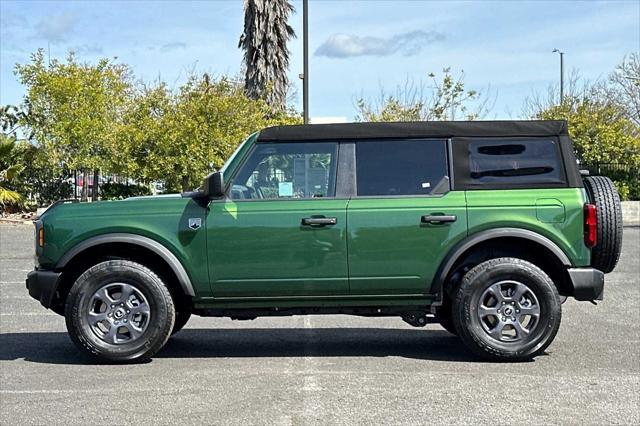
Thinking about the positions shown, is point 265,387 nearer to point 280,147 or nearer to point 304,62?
point 280,147

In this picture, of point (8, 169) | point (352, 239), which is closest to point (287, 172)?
point (352, 239)

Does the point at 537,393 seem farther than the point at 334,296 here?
No

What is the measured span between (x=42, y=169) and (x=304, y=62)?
11.2 metres

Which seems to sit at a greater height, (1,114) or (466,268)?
(1,114)

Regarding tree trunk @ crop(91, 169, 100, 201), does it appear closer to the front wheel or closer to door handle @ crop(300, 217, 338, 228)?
door handle @ crop(300, 217, 338, 228)

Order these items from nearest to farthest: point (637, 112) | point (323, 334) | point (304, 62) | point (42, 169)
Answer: point (323, 334) < point (304, 62) < point (42, 169) < point (637, 112)

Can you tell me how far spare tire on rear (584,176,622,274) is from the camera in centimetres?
677

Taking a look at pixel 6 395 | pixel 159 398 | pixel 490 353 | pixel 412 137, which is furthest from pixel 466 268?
pixel 6 395

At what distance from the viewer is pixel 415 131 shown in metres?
6.97

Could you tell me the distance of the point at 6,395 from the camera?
585 centimetres

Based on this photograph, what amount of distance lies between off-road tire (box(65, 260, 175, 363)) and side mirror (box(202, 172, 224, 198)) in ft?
2.62

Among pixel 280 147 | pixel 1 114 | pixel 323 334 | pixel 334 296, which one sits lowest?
pixel 323 334

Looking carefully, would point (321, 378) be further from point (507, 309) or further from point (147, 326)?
point (507, 309)

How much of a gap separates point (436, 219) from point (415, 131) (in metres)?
0.77
